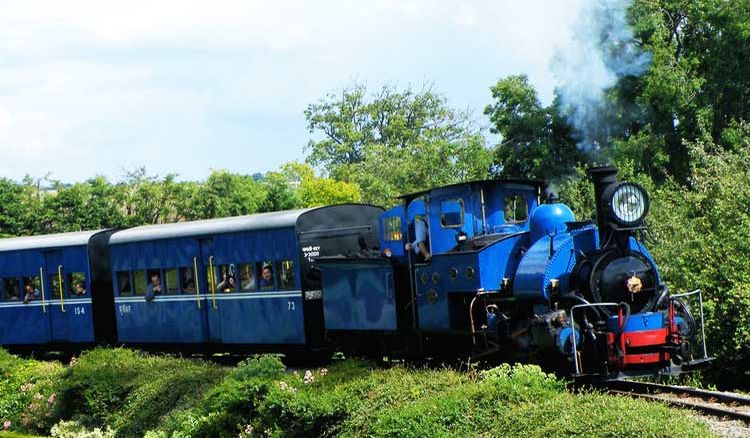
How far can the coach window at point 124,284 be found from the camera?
21.7m

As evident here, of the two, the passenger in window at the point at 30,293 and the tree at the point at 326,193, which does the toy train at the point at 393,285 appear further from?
the tree at the point at 326,193

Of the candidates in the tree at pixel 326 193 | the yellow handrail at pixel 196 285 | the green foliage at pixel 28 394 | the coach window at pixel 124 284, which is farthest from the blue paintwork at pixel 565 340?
the tree at pixel 326 193

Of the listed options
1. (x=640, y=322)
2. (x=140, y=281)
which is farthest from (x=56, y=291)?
(x=640, y=322)

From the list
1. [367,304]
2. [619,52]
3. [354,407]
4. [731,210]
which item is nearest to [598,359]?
[354,407]

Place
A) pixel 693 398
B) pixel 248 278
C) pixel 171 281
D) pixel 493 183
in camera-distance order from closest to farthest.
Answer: pixel 693 398 < pixel 493 183 < pixel 248 278 < pixel 171 281

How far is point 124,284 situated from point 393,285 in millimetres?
8614

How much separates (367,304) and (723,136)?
1317cm

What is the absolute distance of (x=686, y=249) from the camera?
659 inches

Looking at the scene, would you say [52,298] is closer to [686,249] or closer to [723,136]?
[686,249]

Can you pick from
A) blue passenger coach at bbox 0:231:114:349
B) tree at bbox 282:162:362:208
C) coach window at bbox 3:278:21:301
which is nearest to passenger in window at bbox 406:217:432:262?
blue passenger coach at bbox 0:231:114:349

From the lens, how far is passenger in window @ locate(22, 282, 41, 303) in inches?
928

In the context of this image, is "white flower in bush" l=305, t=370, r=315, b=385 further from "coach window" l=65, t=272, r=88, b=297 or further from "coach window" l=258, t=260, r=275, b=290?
"coach window" l=65, t=272, r=88, b=297

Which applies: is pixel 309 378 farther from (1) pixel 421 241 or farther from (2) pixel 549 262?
(2) pixel 549 262

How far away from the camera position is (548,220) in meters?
13.6
